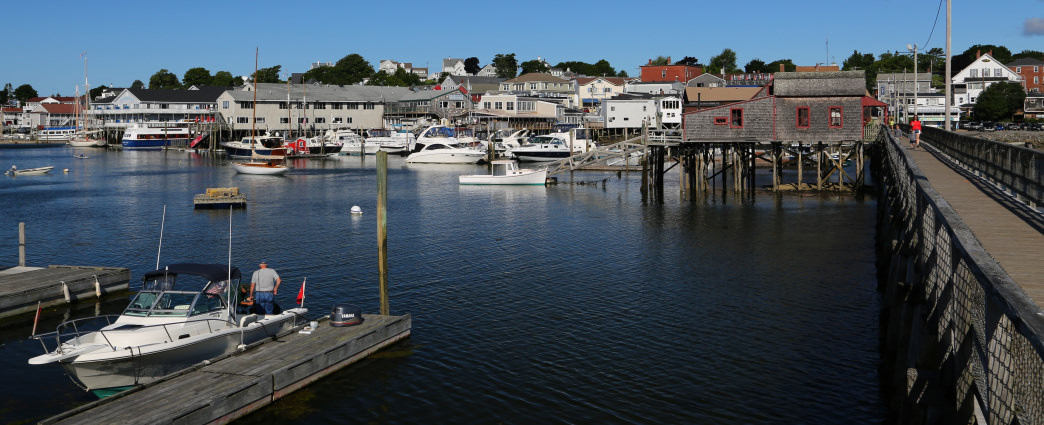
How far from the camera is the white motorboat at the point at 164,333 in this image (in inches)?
680

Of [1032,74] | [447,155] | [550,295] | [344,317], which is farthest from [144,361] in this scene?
[1032,74]

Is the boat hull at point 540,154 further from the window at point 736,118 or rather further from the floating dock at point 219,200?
the floating dock at point 219,200

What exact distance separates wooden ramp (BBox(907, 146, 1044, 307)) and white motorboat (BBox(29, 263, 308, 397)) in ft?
50.4

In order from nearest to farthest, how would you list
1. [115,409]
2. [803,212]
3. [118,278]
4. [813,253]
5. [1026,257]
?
1. [1026,257]
2. [115,409]
3. [118,278]
4. [813,253]
5. [803,212]

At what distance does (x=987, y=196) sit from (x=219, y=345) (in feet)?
62.9

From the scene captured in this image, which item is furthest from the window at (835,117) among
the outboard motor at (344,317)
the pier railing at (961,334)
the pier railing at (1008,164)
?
the outboard motor at (344,317)

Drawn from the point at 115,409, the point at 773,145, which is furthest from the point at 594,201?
the point at 115,409

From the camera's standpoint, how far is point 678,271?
32000mm

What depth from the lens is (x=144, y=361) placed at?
1772 cm

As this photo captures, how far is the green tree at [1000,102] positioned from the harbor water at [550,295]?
9353 cm

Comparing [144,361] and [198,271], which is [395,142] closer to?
[198,271]

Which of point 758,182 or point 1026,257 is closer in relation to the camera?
point 1026,257

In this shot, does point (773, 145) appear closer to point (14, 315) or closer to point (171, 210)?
point (171, 210)

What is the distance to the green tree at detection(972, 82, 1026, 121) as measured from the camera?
133m
